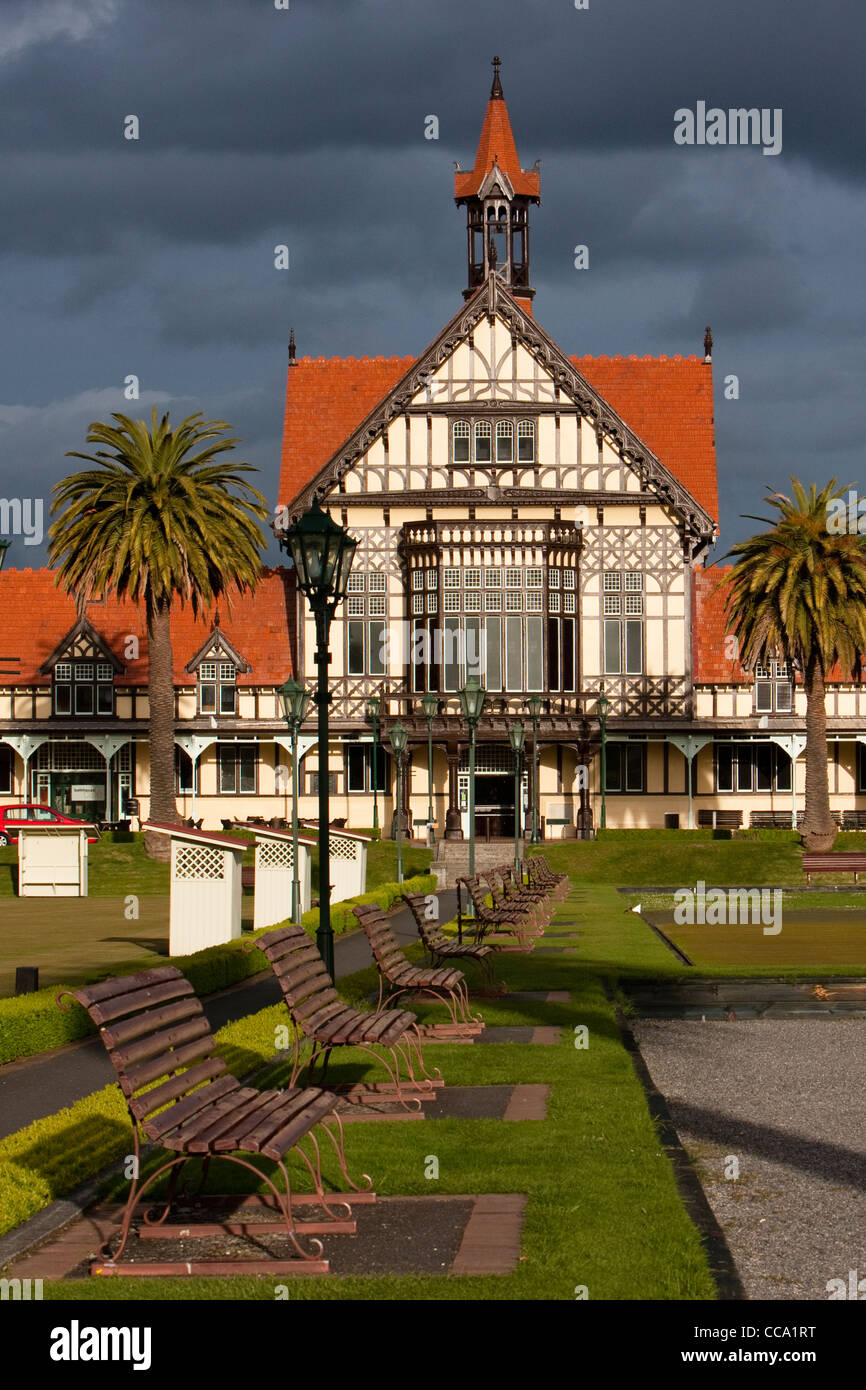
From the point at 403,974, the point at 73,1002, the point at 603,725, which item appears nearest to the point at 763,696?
the point at 603,725

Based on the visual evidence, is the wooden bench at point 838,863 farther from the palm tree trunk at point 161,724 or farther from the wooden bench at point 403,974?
the wooden bench at point 403,974

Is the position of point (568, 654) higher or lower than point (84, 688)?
higher

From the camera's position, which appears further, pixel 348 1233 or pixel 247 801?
pixel 247 801

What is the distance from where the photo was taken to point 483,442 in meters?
55.7

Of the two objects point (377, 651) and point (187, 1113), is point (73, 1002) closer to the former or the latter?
point (187, 1113)

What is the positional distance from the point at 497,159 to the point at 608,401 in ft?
33.5

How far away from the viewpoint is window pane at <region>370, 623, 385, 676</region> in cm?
5609

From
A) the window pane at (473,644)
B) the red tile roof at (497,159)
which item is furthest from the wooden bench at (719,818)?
the red tile roof at (497,159)

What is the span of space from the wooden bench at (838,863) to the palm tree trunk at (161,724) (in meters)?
17.9

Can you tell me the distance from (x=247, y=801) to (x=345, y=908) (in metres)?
30.4

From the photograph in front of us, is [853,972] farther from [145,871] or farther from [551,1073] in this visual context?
[145,871]

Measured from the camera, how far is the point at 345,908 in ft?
92.8
